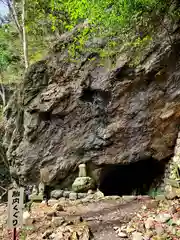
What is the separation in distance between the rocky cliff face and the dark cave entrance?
532 millimetres

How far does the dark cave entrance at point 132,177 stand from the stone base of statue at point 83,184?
0.63 meters

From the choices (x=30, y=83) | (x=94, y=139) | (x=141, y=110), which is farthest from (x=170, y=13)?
(x=30, y=83)

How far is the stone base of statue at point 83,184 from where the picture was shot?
8062 mm

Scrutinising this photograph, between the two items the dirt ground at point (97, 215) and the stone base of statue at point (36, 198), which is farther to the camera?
the stone base of statue at point (36, 198)

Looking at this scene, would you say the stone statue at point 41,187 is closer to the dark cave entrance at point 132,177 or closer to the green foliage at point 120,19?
the dark cave entrance at point 132,177

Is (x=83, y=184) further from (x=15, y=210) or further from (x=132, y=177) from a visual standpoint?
(x=15, y=210)

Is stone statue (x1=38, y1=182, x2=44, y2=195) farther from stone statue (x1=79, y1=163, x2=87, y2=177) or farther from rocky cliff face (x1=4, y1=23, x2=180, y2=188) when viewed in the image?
stone statue (x1=79, y1=163, x2=87, y2=177)

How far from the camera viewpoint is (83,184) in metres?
8.07

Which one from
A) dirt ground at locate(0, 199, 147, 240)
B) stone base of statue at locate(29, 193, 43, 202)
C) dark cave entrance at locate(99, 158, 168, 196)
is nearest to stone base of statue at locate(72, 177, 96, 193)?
dark cave entrance at locate(99, 158, 168, 196)

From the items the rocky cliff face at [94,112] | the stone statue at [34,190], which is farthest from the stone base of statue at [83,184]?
the stone statue at [34,190]

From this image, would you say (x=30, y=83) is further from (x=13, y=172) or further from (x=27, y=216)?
(x=27, y=216)

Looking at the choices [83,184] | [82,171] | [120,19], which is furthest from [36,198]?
[120,19]

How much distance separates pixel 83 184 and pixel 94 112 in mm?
2590

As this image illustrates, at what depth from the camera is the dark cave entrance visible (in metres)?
8.40
